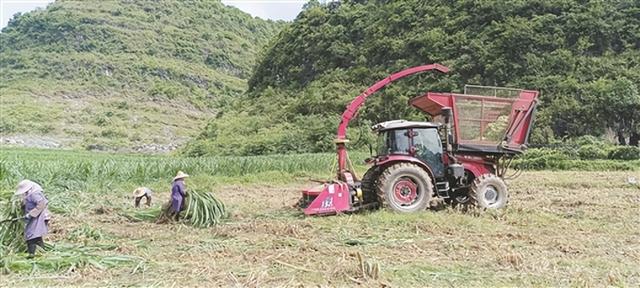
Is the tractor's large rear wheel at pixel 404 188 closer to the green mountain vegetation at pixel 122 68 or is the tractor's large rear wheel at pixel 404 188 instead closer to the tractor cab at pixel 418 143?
the tractor cab at pixel 418 143

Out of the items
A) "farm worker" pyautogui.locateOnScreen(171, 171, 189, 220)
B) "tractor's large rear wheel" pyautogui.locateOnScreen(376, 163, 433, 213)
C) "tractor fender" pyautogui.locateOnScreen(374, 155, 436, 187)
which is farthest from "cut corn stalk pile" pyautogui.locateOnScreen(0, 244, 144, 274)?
"tractor fender" pyautogui.locateOnScreen(374, 155, 436, 187)

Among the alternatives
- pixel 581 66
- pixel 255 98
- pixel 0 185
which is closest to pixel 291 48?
pixel 255 98

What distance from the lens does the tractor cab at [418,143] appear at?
9562 mm

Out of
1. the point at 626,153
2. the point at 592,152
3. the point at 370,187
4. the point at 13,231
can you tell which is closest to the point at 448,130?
the point at 370,187

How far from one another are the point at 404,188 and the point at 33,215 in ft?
18.9

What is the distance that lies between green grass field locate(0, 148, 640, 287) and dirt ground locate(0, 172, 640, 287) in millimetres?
15

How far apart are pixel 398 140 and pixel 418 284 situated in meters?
4.84

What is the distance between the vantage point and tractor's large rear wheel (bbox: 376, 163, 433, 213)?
9109 mm

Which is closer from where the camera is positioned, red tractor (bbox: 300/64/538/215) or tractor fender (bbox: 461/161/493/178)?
red tractor (bbox: 300/64/538/215)

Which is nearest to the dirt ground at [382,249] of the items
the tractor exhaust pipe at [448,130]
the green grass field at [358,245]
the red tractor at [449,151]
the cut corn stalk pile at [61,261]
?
the green grass field at [358,245]

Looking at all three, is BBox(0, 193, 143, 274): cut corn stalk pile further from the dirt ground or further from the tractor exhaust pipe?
the tractor exhaust pipe

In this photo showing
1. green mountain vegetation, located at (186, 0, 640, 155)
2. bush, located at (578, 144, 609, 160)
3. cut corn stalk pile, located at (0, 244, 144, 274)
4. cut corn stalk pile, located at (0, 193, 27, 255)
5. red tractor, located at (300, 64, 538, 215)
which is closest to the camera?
cut corn stalk pile, located at (0, 244, 144, 274)

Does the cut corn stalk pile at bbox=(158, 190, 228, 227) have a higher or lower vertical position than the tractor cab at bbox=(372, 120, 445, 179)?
lower

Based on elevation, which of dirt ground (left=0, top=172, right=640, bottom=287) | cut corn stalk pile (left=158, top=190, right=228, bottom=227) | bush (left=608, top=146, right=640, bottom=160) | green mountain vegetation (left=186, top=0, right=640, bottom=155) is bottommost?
dirt ground (left=0, top=172, right=640, bottom=287)
